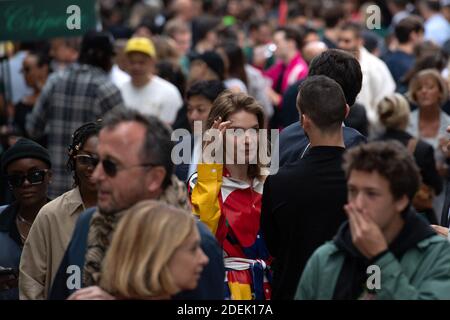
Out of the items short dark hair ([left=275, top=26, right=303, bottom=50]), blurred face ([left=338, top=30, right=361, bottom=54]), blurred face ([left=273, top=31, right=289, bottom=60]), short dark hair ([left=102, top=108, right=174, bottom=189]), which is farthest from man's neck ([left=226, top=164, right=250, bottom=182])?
short dark hair ([left=275, top=26, right=303, bottom=50])

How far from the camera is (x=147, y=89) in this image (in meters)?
10.7

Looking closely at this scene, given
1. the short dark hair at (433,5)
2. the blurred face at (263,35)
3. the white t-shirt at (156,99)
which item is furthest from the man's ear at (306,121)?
the short dark hair at (433,5)

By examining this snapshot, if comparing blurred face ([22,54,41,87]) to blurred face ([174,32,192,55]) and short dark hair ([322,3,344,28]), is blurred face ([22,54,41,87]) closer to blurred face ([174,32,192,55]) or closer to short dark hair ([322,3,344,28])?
blurred face ([174,32,192,55])

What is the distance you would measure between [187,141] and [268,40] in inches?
343

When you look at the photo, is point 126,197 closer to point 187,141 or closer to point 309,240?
point 309,240

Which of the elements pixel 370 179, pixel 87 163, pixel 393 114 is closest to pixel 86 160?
pixel 87 163

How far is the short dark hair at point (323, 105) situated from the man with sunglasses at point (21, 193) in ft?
5.71

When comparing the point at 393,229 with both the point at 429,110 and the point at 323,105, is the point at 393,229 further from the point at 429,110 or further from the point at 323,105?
the point at 429,110

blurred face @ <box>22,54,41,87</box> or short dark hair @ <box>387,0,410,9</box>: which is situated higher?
short dark hair @ <box>387,0,410,9</box>

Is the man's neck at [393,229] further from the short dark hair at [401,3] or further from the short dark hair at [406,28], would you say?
the short dark hair at [401,3]

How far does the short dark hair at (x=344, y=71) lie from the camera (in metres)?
6.16

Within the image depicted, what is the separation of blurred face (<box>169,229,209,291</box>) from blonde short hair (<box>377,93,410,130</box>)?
5.10 meters

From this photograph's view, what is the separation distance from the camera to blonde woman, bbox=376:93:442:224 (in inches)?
332
